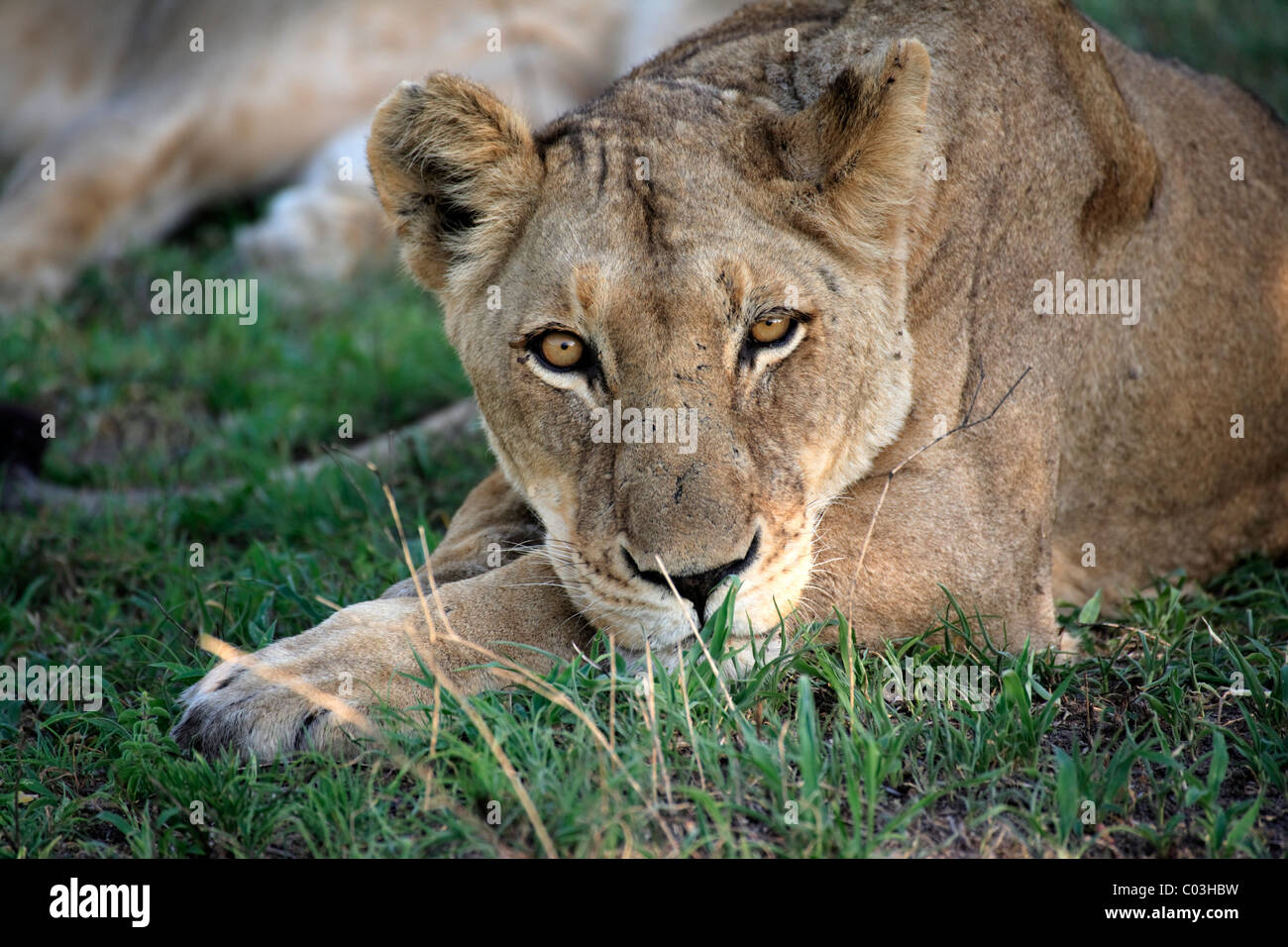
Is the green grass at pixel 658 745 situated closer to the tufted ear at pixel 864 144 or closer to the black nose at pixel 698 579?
the black nose at pixel 698 579

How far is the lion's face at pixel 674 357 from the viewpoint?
10.7 feet

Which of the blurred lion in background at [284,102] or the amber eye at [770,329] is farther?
the blurred lion in background at [284,102]

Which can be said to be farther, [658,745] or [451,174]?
[451,174]

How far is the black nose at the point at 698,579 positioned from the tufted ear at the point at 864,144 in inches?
40.0

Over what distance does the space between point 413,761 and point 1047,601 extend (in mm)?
1869

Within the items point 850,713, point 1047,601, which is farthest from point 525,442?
point 1047,601

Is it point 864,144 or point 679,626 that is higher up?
point 864,144

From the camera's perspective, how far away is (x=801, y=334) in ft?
11.6

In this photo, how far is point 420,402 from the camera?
22.0ft

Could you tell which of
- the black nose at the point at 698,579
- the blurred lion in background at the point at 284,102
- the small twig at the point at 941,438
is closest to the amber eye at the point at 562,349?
the black nose at the point at 698,579

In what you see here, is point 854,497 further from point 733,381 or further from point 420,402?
point 420,402

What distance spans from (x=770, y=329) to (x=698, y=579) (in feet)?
2.37

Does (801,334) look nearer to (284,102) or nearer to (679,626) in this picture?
(679,626)

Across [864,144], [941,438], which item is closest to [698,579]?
[941,438]
